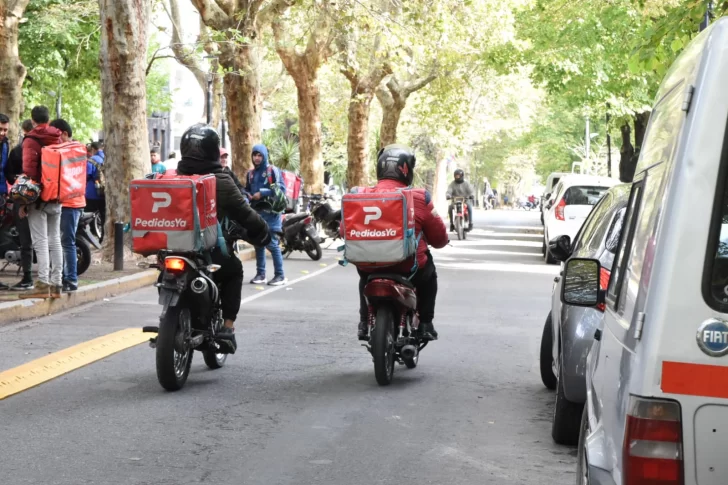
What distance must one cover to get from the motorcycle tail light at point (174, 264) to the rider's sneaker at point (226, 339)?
827 mm

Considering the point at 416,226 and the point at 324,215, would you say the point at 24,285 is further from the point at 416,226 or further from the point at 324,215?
the point at 324,215

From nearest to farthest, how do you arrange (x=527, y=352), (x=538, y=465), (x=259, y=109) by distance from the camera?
1. (x=538, y=465)
2. (x=527, y=352)
3. (x=259, y=109)

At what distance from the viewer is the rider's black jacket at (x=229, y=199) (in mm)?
8516

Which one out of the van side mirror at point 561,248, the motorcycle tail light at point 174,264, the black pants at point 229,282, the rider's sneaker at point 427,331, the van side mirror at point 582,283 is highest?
the van side mirror at point 582,283

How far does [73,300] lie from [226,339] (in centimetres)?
543

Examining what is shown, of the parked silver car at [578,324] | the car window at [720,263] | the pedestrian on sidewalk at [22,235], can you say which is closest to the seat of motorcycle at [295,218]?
the pedestrian on sidewalk at [22,235]

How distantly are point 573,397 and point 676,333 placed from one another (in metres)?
3.53

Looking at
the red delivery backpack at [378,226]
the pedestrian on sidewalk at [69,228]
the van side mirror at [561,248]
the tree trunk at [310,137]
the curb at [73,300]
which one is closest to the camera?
the van side mirror at [561,248]

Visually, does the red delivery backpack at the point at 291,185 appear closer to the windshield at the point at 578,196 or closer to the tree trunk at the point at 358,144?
the windshield at the point at 578,196

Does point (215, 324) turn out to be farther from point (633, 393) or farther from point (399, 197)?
point (633, 393)

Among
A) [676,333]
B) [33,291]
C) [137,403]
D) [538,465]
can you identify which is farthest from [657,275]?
[33,291]

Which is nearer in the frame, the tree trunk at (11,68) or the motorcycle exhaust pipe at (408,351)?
the motorcycle exhaust pipe at (408,351)

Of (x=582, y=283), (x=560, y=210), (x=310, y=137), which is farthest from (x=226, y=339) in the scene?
(x=310, y=137)

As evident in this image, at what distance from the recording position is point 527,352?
34.8 feet
